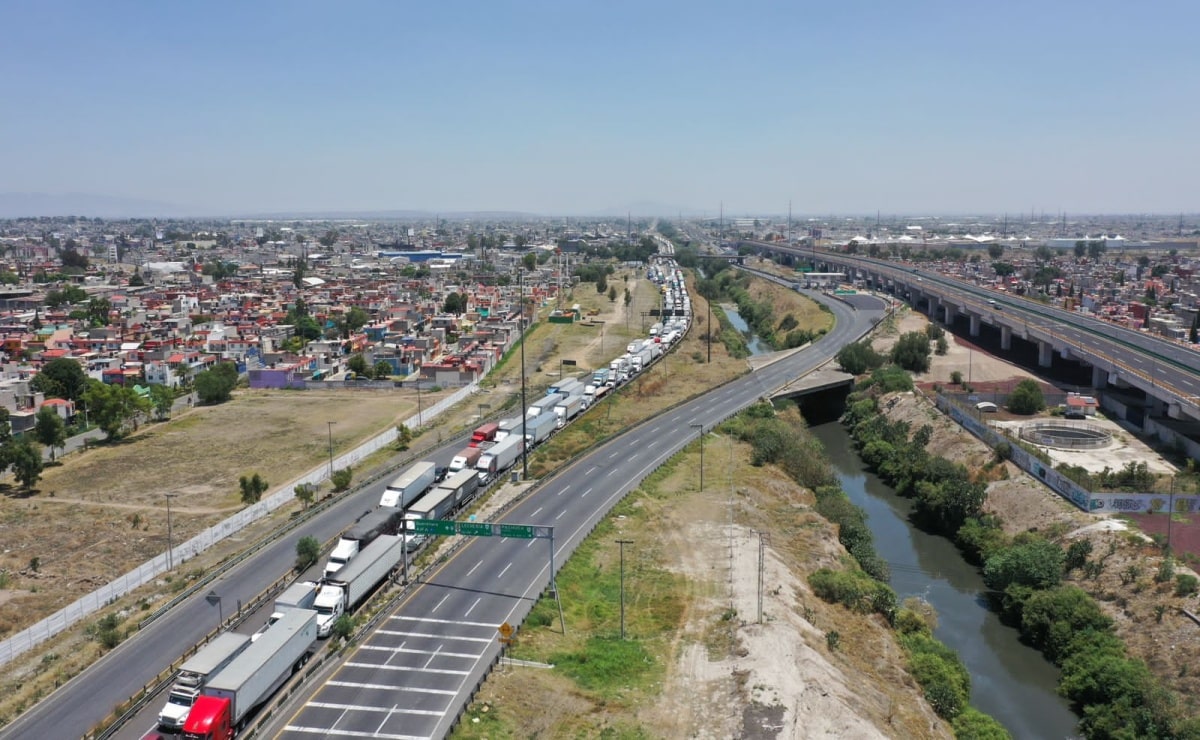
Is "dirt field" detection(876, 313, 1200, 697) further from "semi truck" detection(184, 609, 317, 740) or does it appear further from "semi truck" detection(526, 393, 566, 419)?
"semi truck" detection(184, 609, 317, 740)

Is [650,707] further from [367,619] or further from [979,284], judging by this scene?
[979,284]

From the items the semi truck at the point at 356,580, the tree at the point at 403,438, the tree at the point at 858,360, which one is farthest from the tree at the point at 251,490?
the tree at the point at 858,360

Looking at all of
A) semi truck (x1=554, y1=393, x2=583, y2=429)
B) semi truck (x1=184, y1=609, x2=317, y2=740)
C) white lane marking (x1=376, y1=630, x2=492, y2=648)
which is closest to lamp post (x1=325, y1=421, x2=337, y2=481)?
semi truck (x1=554, y1=393, x2=583, y2=429)

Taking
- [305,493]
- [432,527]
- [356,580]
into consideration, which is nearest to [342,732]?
[356,580]

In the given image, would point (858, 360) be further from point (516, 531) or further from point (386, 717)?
point (386, 717)

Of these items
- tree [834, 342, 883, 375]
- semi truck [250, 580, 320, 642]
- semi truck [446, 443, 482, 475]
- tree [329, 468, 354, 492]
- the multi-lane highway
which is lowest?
tree [329, 468, 354, 492]
